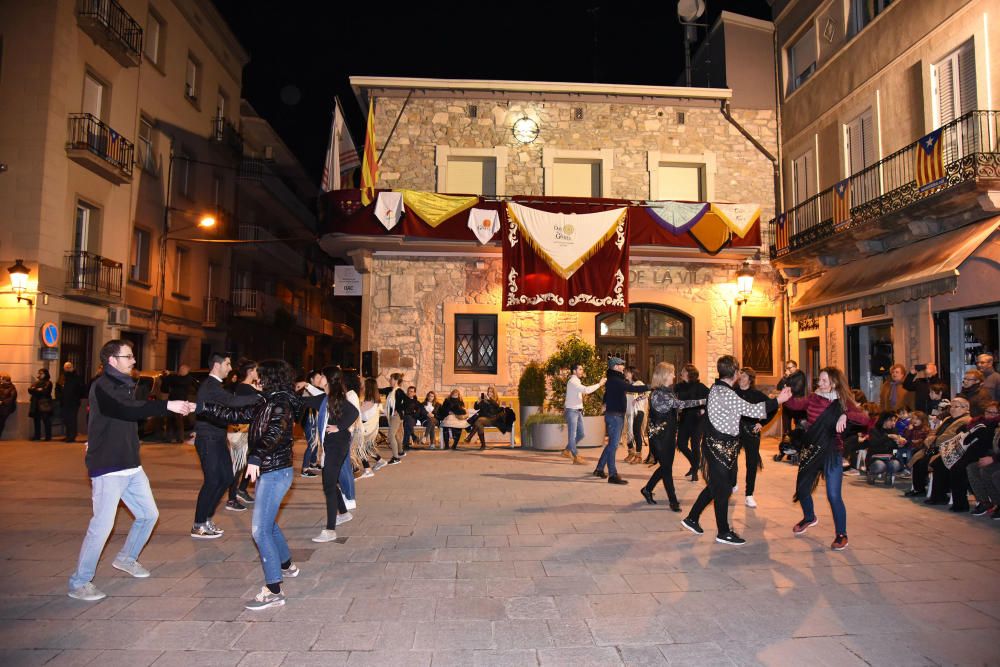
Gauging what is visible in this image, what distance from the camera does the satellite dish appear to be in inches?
761

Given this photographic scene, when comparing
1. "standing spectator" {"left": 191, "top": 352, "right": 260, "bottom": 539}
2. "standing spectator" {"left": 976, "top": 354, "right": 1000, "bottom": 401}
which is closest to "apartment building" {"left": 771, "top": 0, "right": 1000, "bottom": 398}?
"standing spectator" {"left": 976, "top": 354, "right": 1000, "bottom": 401}

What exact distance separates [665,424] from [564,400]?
6338 mm

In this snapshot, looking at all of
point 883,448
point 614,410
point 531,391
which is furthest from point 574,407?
point 883,448

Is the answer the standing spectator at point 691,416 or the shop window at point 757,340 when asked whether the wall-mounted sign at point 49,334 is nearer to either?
the standing spectator at point 691,416

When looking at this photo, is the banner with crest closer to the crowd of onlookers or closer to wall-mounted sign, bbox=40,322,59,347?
the crowd of onlookers

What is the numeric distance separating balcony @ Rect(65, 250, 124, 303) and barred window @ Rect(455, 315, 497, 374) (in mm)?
9315

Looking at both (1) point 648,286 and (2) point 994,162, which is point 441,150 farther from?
(2) point 994,162

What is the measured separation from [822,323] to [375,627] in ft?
49.7

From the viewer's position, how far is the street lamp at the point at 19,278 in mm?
14703

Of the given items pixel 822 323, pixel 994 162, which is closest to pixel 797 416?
pixel 994 162

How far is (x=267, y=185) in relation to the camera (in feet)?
89.1

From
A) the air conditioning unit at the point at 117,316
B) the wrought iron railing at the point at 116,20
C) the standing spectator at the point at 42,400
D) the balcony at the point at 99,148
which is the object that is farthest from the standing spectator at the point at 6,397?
the wrought iron railing at the point at 116,20

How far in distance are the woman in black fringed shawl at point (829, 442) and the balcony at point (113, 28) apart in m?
18.8

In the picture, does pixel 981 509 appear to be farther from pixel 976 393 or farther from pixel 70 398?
pixel 70 398
